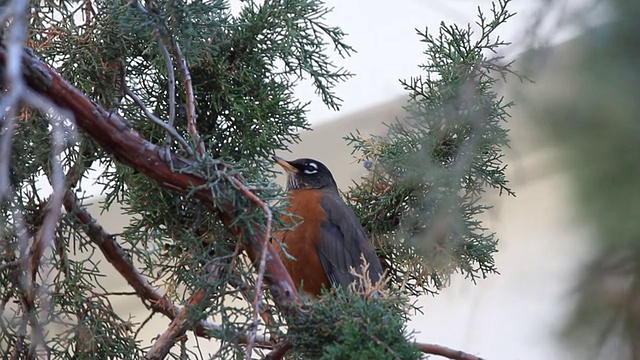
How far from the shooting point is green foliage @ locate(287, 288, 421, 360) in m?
1.30

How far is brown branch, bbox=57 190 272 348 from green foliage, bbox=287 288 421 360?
0.94 ft

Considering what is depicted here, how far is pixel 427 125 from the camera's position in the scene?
1.94 metres

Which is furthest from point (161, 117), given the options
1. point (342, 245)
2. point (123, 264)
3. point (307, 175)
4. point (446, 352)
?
point (307, 175)

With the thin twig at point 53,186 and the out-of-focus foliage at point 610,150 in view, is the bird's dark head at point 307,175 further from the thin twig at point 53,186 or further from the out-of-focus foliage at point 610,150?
the out-of-focus foliage at point 610,150

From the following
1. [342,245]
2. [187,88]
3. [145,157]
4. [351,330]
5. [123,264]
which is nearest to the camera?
[351,330]

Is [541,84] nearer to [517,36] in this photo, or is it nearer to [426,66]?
[517,36]

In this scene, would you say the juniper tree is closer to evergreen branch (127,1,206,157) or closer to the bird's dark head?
evergreen branch (127,1,206,157)

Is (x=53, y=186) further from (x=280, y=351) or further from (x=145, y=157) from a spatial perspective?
(x=280, y=351)

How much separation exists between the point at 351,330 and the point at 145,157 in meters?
0.42

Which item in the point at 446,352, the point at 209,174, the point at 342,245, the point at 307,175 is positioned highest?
the point at 307,175

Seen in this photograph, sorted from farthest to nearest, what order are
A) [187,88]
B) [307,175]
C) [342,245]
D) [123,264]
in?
[307,175], [342,245], [123,264], [187,88]

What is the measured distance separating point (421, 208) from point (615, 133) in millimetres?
669

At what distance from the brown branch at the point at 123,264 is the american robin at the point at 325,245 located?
0.44 metres

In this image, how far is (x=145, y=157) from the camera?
4.64 ft
